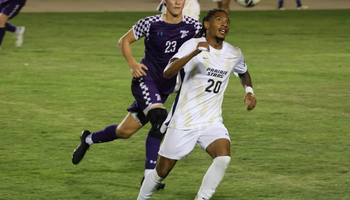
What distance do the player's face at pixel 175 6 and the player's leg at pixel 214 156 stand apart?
133 centimetres

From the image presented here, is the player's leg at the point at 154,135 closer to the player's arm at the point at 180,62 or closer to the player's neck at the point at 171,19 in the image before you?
the player's neck at the point at 171,19

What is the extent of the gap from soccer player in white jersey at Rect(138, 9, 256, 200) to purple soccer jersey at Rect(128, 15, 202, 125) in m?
0.83

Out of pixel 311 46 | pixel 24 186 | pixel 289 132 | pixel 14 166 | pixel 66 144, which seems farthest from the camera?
pixel 311 46

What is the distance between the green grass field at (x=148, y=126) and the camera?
5836 millimetres

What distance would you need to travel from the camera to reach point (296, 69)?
38.9 ft

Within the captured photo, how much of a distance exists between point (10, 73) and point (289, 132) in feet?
19.0

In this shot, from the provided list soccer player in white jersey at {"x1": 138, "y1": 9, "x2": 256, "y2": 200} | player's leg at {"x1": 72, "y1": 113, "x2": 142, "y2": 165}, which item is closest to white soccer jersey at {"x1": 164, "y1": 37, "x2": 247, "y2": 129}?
soccer player in white jersey at {"x1": 138, "y1": 9, "x2": 256, "y2": 200}

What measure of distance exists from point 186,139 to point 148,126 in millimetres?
3408

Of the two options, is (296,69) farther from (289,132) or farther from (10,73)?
(10,73)

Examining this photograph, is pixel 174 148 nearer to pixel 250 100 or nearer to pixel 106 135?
pixel 250 100

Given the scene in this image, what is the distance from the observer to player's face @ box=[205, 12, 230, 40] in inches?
190

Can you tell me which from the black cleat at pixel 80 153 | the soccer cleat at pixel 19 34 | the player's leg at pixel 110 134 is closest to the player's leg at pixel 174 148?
the player's leg at pixel 110 134

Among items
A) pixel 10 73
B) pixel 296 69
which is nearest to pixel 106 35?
pixel 10 73

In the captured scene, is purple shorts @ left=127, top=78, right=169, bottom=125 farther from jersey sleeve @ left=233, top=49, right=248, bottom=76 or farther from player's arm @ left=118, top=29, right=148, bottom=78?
jersey sleeve @ left=233, top=49, right=248, bottom=76
